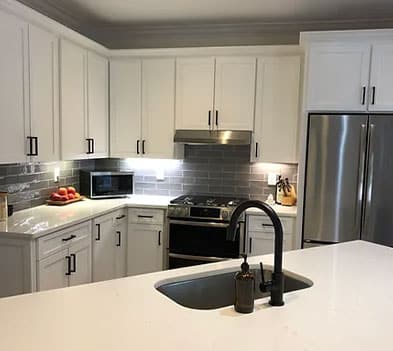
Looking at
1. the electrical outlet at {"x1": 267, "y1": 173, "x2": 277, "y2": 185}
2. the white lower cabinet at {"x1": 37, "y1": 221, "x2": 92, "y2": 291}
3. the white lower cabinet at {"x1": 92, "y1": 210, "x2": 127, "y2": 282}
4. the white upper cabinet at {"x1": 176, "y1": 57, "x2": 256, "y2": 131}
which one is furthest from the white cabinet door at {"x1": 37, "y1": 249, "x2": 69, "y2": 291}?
the electrical outlet at {"x1": 267, "y1": 173, "x2": 277, "y2": 185}

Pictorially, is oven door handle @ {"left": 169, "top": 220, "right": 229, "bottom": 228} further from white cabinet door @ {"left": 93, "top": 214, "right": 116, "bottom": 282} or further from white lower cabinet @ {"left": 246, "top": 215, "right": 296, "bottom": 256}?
white cabinet door @ {"left": 93, "top": 214, "right": 116, "bottom": 282}

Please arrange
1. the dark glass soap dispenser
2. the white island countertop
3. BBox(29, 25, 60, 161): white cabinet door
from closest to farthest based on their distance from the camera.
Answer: the white island countertop → the dark glass soap dispenser → BBox(29, 25, 60, 161): white cabinet door

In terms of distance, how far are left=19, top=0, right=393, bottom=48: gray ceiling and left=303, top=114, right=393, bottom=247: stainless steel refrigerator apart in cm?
105

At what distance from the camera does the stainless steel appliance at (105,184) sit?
3967mm

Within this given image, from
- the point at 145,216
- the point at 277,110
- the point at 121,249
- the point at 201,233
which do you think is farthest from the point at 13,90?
the point at 277,110

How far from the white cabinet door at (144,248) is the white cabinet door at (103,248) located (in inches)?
9.4

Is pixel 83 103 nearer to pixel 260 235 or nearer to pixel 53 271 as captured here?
pixel 53 271

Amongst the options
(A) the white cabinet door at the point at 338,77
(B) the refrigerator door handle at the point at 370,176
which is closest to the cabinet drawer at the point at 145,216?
(A) the white cabinet door at the point at 338,77

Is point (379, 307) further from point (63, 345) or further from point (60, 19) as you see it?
point (60, 19)

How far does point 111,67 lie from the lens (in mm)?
4086

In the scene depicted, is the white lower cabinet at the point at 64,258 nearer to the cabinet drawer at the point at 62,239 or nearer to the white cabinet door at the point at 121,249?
the cabinet drawer at the point at 62,239

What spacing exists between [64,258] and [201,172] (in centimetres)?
182

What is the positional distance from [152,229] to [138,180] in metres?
0.77

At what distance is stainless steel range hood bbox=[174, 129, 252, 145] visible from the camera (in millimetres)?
3787
